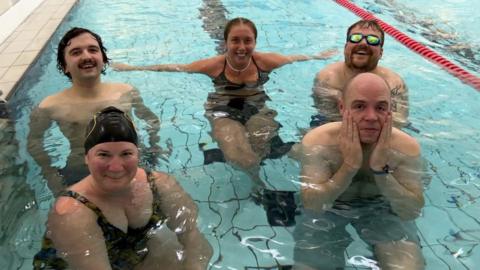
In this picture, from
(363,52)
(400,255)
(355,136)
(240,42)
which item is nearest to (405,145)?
(355,136)

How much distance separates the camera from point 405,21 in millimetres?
8016

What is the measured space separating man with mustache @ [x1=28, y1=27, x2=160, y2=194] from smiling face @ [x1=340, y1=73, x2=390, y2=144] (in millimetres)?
1737

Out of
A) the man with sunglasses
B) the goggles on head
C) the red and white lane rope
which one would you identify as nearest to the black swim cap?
the man with sunglasses

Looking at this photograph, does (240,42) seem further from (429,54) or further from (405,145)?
(429,54)

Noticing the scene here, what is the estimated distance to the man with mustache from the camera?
10.3 feet

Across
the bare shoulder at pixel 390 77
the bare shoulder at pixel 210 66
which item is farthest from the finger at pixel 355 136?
the bare shoulder at pixel 210 66

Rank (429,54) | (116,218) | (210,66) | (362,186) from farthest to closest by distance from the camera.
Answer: (429,54), (210,66), (362,186), (116,218)

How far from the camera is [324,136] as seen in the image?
2832 millimetres

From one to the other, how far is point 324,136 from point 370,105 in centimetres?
38

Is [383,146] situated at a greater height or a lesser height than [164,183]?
greater

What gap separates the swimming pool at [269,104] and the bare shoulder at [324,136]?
1.49ft

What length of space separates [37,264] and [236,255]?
104 centimetres

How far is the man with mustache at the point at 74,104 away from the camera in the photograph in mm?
3150

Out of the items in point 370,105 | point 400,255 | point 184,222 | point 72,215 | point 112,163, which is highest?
point 370,105
